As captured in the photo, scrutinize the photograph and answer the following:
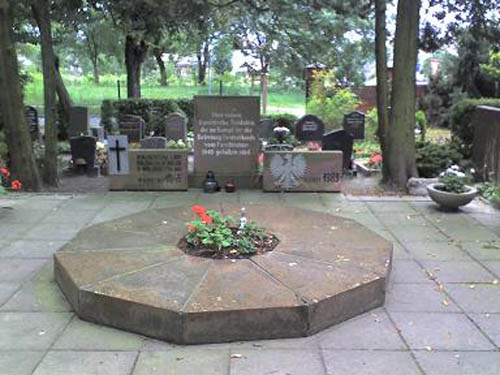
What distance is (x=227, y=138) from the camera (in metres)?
10.2

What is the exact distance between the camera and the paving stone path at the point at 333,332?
3.94m

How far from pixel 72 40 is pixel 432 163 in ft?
91.5

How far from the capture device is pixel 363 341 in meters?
4.33

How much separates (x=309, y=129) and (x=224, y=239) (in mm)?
10918

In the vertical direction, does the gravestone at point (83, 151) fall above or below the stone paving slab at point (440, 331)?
above

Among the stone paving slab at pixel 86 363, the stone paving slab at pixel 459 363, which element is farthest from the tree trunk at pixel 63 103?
the stone paving slab at pixel 459 363

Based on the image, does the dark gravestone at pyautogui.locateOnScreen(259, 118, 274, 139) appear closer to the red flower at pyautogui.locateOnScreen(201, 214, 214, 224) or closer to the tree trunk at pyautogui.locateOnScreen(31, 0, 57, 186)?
the tree trunk at pyautogui.locateOnScreen(31, 0, 57, 186)

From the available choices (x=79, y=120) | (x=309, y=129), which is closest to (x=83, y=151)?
(x=79, y=120)

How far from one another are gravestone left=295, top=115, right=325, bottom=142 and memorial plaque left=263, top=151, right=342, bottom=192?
6.30 metres

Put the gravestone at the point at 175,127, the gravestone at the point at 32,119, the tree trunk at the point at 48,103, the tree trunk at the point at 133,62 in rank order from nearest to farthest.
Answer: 1. the tree trunk at the point at 48,103
2. the gravestone at the point at 32,119
3. the gravestone at the point at 175,127
4. the tree trunk at the point at 133,62

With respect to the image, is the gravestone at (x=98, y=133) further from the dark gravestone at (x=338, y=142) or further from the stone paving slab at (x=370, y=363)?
the stone paving slab at (x=370, y=363)

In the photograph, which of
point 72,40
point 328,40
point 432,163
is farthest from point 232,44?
point 432,163

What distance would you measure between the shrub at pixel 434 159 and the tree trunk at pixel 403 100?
0.58 metres

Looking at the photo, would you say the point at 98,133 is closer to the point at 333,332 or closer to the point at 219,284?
the point at 219,284
